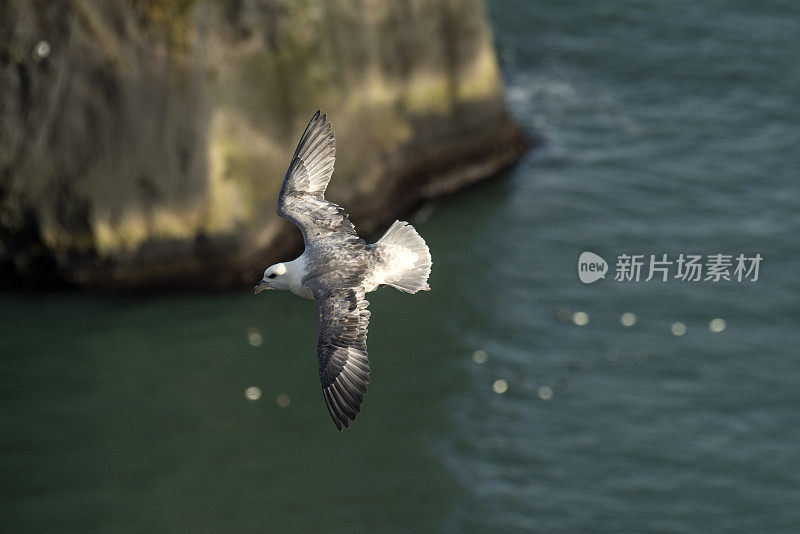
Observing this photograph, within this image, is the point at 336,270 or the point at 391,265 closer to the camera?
the point at 336,270

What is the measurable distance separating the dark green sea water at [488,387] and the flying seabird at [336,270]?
12.3m

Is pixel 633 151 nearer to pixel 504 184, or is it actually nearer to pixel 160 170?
pixel 504 184

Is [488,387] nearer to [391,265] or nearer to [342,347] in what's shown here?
[391,265]

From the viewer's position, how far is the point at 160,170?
29.5 meters

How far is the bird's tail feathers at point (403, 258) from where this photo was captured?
51.3ft

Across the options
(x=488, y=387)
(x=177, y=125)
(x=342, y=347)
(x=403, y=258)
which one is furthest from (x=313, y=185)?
(x=488, y=387)

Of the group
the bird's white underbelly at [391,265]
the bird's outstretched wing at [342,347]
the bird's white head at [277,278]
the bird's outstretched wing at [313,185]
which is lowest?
the bird's outstretched wing at [342,347]

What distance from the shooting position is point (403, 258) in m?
15.8

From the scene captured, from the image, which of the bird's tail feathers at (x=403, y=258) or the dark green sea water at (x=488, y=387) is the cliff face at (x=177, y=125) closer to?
the dark green sea water at (x=488, y=387)

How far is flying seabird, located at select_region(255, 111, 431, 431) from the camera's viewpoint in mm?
14344

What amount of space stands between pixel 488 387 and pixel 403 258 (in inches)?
601

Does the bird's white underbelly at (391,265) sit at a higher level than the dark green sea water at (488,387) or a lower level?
lower

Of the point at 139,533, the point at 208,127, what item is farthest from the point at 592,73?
the point at 139,533

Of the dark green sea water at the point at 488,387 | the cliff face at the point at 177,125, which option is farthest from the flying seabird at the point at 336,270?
the cliff face at the point at 177,125
